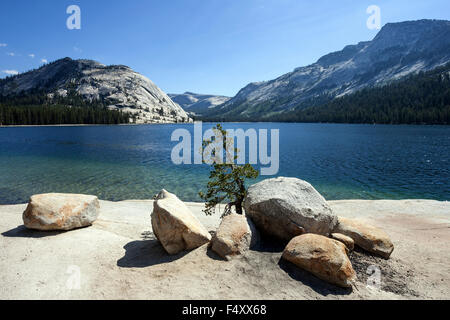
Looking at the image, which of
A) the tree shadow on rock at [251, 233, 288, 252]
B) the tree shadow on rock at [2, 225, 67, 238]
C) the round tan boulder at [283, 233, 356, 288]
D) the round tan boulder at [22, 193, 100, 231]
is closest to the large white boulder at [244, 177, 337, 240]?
the tree shadow on rock at [251, 233, 288, 252]

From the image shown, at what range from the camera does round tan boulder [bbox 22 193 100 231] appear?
12.8m

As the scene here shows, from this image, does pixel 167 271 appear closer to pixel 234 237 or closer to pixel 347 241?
pixel 234 237

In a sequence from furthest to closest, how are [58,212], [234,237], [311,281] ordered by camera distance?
[58,212] → [234,237] → [311,281]

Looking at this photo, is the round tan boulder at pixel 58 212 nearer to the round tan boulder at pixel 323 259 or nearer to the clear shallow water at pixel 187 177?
the round tan boulder at pixel 323 259

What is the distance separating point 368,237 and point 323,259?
4312 mm

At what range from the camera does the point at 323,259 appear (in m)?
8.90

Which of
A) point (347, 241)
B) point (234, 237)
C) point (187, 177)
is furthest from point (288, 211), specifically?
point (187, 177)

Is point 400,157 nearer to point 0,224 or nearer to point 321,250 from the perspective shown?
point 321,250

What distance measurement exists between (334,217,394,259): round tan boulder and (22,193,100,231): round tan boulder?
44.6 feet

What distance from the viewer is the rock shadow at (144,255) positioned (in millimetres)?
10211
